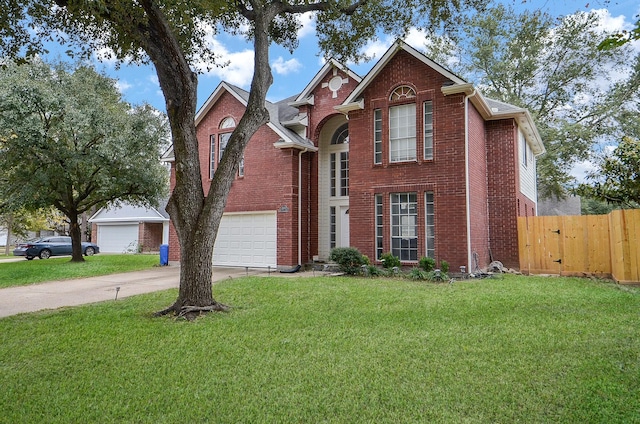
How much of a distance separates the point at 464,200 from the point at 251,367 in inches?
359

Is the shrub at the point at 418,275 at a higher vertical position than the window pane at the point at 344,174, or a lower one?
lower

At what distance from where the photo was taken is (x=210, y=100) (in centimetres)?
1659

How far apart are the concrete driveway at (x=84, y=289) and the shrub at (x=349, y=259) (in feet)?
9.11

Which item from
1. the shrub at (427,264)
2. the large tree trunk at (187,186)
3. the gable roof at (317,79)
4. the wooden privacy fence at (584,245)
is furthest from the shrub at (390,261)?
the gable roof at (317,79)

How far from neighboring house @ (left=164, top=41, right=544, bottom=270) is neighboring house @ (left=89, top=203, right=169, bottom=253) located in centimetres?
1316

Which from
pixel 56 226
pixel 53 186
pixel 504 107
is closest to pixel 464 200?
pixel 504 107

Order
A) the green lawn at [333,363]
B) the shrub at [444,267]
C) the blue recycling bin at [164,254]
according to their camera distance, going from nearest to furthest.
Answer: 1. the green lawn at [333,363]
2. the shrub at [444,267]
3. the blue recycling bin at [164,254]

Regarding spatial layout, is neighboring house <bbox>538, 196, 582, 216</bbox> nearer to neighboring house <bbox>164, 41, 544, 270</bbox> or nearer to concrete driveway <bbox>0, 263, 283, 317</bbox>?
neighboring house <bbox>164, 41, 544, 270</bbox>

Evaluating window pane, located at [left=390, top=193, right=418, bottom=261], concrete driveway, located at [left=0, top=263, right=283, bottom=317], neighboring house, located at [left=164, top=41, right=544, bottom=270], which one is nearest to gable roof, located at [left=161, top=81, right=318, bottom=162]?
neighboring house, located at [left=164, top=41, right=544, bottom=270]

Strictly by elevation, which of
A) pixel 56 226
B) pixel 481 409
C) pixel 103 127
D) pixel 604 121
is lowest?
pixel 481 409

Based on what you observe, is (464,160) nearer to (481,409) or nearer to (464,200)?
(464,200)

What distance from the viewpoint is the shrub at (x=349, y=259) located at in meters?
12.7

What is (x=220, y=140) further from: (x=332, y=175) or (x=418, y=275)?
(x=418, y=275)

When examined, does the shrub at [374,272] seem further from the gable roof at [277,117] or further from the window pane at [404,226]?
the gable roof at [277,117]
